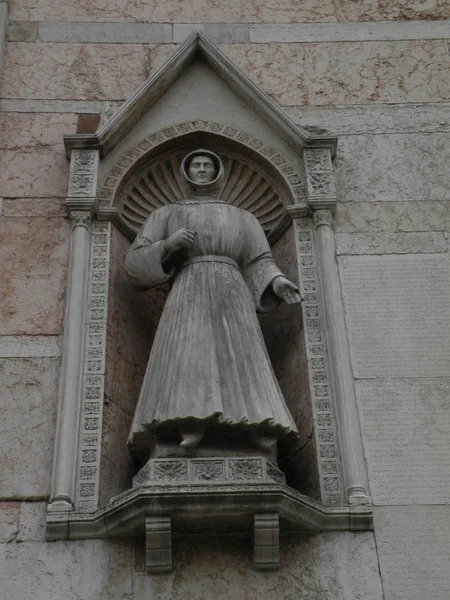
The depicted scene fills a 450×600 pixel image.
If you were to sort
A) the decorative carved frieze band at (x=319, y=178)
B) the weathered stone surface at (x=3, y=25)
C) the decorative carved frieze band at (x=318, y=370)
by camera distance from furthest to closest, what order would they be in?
the weathered stone surface at (x=3, y=25)
the decorative carved frieze band at (x=319, y=178)
the decorative carved frieze band at (x=318, y=370)

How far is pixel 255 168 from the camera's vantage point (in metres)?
6.68

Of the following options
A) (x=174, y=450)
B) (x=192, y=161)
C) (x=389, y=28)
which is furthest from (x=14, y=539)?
(x=389, y=28)

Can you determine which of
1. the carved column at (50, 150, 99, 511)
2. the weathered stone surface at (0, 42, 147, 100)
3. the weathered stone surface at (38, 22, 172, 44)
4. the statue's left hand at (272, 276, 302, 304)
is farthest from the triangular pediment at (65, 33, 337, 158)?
the statue's left hand at (272, 276, 302, 304)

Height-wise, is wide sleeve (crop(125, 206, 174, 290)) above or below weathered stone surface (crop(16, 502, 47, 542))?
above

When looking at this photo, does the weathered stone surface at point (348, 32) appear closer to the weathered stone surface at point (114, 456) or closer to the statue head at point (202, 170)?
the statue head at point (202, 170)

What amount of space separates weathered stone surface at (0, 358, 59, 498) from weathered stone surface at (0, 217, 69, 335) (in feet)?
0.89

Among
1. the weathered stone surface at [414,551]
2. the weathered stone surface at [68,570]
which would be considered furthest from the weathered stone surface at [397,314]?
the weathered stone surface at [68,570]

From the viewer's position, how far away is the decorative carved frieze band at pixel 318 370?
5.15 m

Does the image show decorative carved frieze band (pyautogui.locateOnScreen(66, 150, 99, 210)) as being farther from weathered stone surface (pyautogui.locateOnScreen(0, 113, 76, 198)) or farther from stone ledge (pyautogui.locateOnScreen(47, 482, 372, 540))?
stone ledge (pyautogui.locateOnScreen(47, 482, 372, 540))

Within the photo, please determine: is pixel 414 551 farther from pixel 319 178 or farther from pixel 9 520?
pixel 319 178

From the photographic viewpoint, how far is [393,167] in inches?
257

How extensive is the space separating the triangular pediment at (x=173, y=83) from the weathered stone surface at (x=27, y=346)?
144 cm

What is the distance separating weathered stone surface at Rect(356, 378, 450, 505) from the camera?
512cm

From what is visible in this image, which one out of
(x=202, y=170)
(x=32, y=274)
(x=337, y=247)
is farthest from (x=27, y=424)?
(x=337, y=247)
